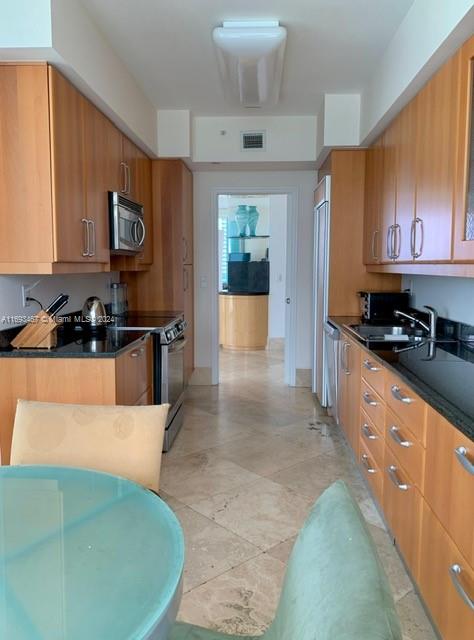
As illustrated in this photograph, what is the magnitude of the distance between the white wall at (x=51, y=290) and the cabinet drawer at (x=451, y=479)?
7.11 ft

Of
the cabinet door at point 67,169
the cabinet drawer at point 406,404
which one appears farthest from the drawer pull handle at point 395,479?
the cabinet door at point 67,169

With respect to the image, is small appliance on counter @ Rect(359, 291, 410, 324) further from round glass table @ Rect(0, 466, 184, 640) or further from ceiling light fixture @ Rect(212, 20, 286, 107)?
round glass table @ Rect(0, 466, 184, 640)

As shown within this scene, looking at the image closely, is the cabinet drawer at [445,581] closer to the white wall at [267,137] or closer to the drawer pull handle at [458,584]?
the drawer pull handle at [458,584]

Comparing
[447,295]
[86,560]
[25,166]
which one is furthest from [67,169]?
[447,295]

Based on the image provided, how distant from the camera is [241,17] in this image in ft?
8.50

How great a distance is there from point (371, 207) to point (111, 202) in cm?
195

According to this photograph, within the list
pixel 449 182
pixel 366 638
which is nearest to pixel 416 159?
pixel 449 182

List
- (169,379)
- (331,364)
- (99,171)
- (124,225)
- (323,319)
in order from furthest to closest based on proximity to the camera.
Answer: (323,319), (331,364), (169,379), (124,225), (99,171)

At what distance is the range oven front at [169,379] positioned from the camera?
3.30 metres

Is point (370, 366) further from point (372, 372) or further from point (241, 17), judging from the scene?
point (241, 17)

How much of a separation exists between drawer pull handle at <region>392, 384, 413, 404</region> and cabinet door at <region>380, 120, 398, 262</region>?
1178 mm

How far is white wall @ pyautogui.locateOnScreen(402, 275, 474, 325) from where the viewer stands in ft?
8.84

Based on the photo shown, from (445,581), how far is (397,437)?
636 mm

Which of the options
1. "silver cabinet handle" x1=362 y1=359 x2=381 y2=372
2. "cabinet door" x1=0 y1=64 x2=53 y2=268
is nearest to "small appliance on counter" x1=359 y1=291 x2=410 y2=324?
"silver cabinet handle" x1=362 y1=359 x2=381 y2=372
